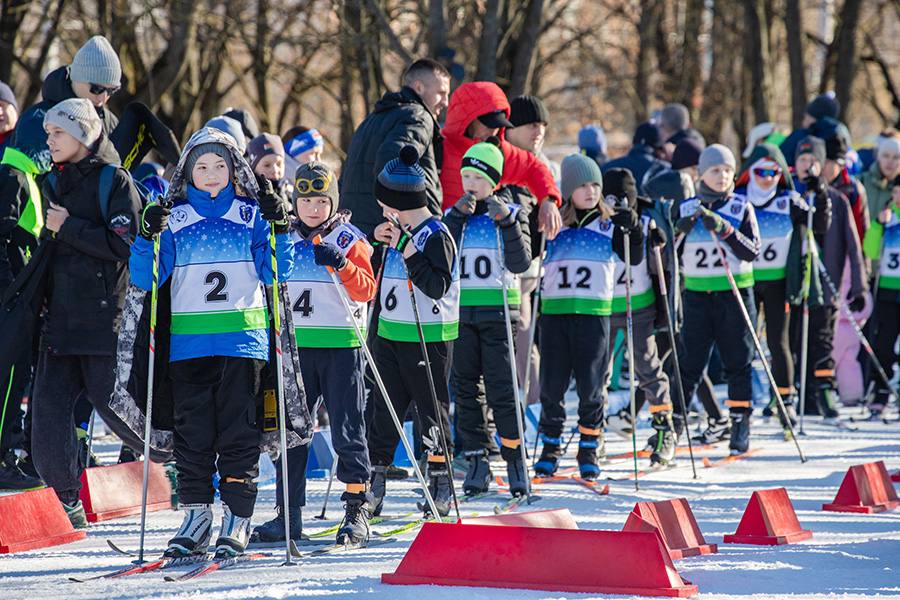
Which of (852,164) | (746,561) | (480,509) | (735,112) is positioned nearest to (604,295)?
(480,509)

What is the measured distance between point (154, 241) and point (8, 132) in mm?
3741

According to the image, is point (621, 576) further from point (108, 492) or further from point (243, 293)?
point (108, 492)

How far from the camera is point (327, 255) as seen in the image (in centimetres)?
622

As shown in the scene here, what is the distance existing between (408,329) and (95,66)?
2.30m

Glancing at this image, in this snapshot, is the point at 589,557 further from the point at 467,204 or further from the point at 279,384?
the point at 467,204

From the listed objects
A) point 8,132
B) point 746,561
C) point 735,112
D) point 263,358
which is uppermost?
point 735,112

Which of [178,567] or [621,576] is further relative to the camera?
[178,567]

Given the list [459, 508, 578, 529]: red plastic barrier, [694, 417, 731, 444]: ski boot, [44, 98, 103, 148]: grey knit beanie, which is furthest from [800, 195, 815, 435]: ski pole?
[44, 98, 103, 148]: grey knit beanie

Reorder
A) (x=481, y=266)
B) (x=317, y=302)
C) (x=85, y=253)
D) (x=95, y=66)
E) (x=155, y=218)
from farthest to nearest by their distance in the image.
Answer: (x=481, y=266) < (x=95, y=66) < (x=85, y=253) < (x=317, y=302) < (x=155, y=218)

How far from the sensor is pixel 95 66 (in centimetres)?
779

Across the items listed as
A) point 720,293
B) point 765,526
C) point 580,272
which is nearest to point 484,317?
point 580,272

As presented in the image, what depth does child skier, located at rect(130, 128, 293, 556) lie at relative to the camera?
587cm

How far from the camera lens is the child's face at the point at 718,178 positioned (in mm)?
9852

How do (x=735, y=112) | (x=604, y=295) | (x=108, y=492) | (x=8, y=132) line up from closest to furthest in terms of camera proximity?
1. (x=108, y=492)
2. (x=604, y=295)
3. (x=8, y=132)
4. (x=735, y=112)
